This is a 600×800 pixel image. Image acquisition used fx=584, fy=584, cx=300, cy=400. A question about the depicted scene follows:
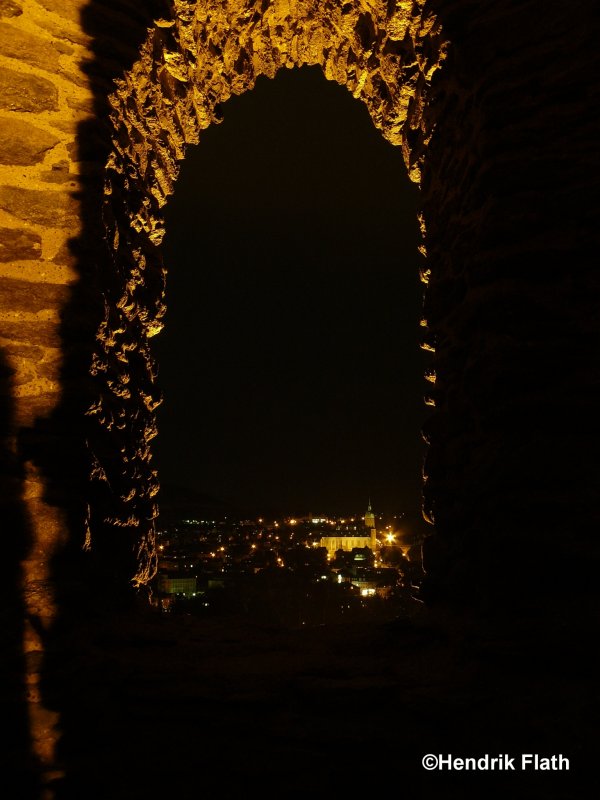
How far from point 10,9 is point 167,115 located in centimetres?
113

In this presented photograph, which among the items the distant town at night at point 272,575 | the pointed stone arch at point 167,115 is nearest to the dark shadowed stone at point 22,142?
the pointed stone arch at point 167,115

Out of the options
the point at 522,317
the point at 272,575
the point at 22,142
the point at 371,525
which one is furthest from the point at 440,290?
the point at 371,525

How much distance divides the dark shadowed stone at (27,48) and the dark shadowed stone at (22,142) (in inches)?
11.9

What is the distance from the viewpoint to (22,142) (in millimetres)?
2459

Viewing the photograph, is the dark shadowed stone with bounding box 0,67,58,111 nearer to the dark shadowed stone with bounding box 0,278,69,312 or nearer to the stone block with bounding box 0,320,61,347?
the dark shadowed stone with bounding box 0,278,69,312

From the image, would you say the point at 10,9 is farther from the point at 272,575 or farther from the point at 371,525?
the point at 371,525

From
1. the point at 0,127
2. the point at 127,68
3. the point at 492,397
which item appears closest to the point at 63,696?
the point at 492,397

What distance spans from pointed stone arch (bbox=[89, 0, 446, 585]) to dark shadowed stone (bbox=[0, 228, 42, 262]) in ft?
1.11

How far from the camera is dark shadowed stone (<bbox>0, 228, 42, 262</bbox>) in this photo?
2.35m

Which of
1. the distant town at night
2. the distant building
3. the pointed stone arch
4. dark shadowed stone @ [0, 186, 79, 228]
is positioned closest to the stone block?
the pointed stone arch

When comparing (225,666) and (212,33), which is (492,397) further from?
(212,33)

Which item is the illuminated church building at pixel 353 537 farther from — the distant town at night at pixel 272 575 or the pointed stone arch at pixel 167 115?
the pointed stone arch at pixel 167 115

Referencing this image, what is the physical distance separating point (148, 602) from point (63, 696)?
102cm

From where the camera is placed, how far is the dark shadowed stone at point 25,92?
246cm
